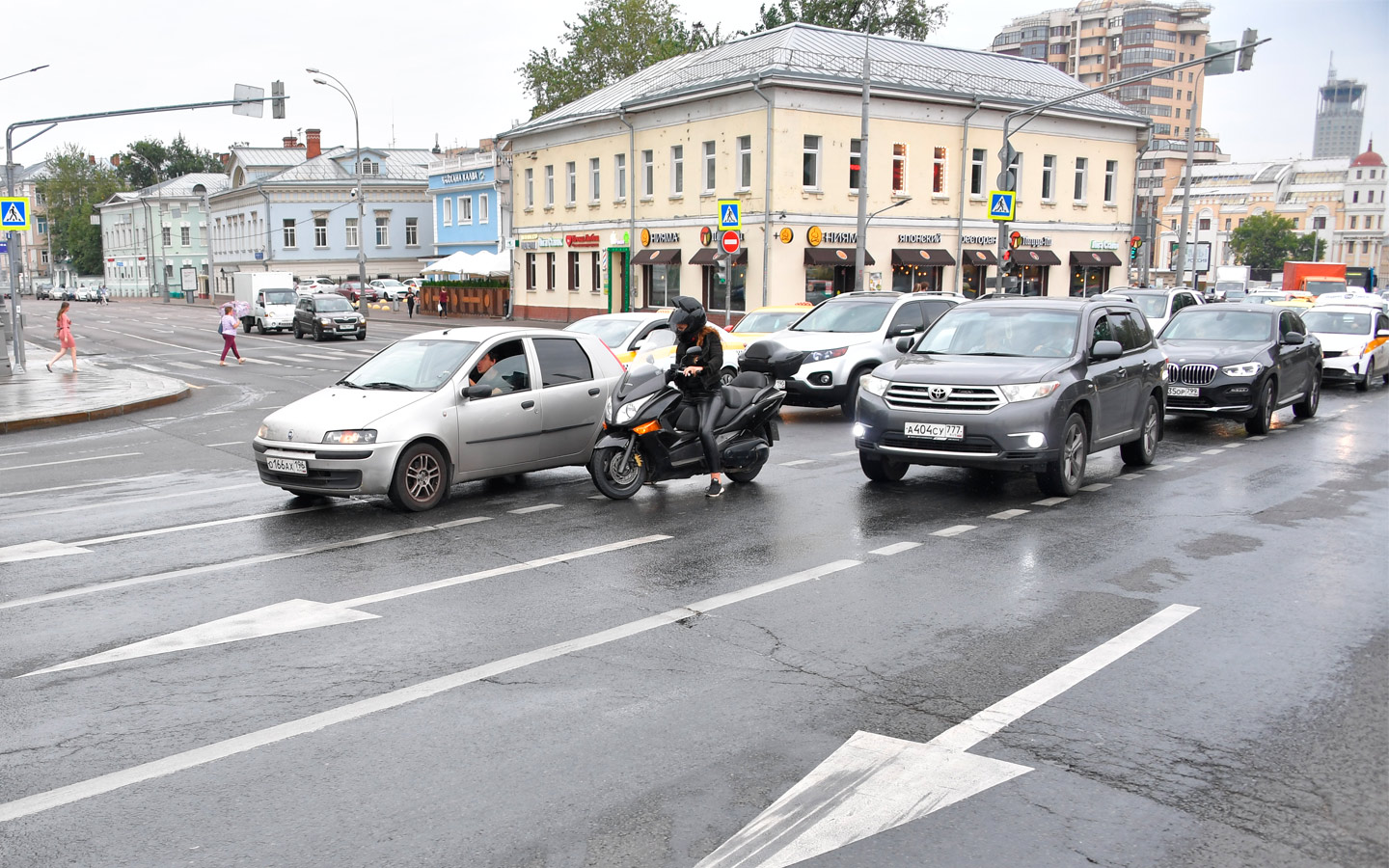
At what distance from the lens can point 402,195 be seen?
83.3 m

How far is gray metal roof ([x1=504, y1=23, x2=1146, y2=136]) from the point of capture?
131 feet

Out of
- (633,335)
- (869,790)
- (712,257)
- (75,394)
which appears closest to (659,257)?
(712,257)

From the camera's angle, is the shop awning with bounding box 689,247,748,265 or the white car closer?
the white car

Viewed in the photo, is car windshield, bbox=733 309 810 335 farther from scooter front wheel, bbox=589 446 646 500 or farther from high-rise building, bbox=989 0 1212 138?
high-rise building, bbox=989 0 1212 138

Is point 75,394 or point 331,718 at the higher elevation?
point 331,718

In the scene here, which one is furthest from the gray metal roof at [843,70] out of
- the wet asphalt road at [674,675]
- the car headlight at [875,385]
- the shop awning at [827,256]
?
the wet asphalt road at [674,675]

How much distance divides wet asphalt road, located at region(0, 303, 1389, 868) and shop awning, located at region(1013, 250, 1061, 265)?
3571 cm

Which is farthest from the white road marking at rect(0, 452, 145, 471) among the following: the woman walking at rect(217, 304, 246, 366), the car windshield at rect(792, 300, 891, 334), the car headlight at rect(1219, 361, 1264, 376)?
the woman walking at rect(217, 304, 246, 366)

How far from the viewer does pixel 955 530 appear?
934cm

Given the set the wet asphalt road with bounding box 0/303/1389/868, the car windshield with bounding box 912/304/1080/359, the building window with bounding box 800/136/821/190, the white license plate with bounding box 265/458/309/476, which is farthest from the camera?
the building window with bounding box 800/136/821/190

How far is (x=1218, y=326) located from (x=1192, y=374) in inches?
77.3

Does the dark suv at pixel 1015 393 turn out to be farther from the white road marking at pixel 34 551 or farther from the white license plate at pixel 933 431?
the white road marking at pixel 34 551

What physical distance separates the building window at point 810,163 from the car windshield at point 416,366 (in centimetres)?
2985

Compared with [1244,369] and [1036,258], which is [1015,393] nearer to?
[1244,369]
